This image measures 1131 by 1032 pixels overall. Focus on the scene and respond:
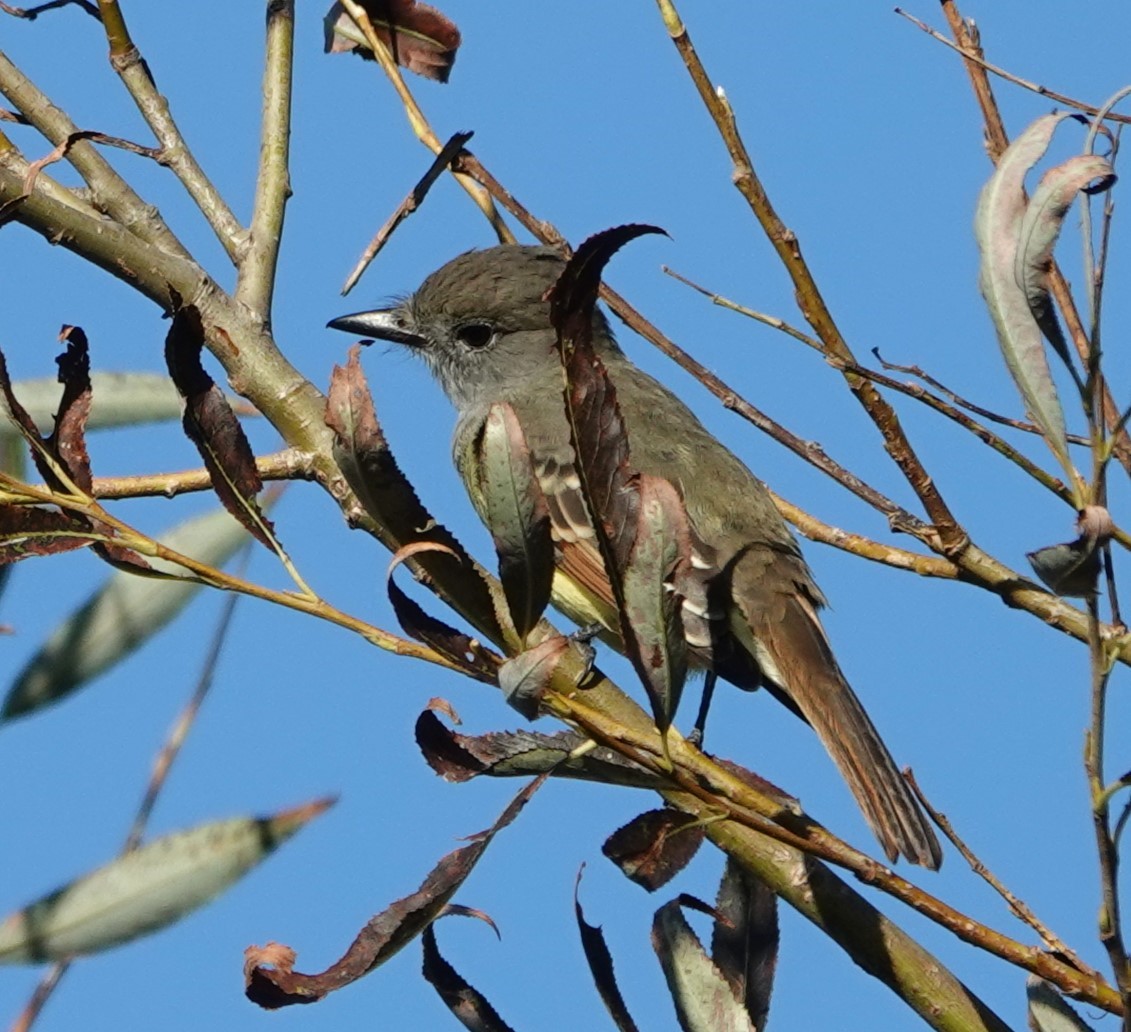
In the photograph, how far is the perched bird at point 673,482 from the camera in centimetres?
377

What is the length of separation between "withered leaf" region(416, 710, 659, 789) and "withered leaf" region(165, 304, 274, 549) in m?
0.33

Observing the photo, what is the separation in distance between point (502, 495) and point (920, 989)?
35.1 inches

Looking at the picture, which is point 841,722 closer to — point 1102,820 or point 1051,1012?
point 1051,1012

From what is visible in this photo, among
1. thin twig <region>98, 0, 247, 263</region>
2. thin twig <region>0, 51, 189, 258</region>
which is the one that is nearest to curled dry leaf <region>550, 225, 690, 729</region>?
thin twig <region>0, 51, 189, 258</region>

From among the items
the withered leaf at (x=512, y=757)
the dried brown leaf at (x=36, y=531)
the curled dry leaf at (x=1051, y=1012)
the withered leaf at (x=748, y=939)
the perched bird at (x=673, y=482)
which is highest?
the perched bird at (x=673, y=482)

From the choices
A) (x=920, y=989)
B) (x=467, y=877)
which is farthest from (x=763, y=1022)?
(x=467, y=877)

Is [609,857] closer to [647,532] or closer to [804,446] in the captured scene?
[647,532]

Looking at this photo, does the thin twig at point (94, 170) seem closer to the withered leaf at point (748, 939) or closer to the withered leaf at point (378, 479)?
the withered leaf at point (378, 479)

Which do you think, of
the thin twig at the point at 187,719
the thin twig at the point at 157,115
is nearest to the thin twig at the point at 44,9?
the thin twig at the point at 157,115

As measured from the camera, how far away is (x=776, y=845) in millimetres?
2320

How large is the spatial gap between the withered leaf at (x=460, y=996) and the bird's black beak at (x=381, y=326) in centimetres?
348

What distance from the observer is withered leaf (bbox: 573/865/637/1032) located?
86.0 inches

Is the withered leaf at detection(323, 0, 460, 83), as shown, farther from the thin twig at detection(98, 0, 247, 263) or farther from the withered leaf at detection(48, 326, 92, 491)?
the withered leaf at detection(48, 326, 92, 491)

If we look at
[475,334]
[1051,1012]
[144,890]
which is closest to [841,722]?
[1051,1012]
